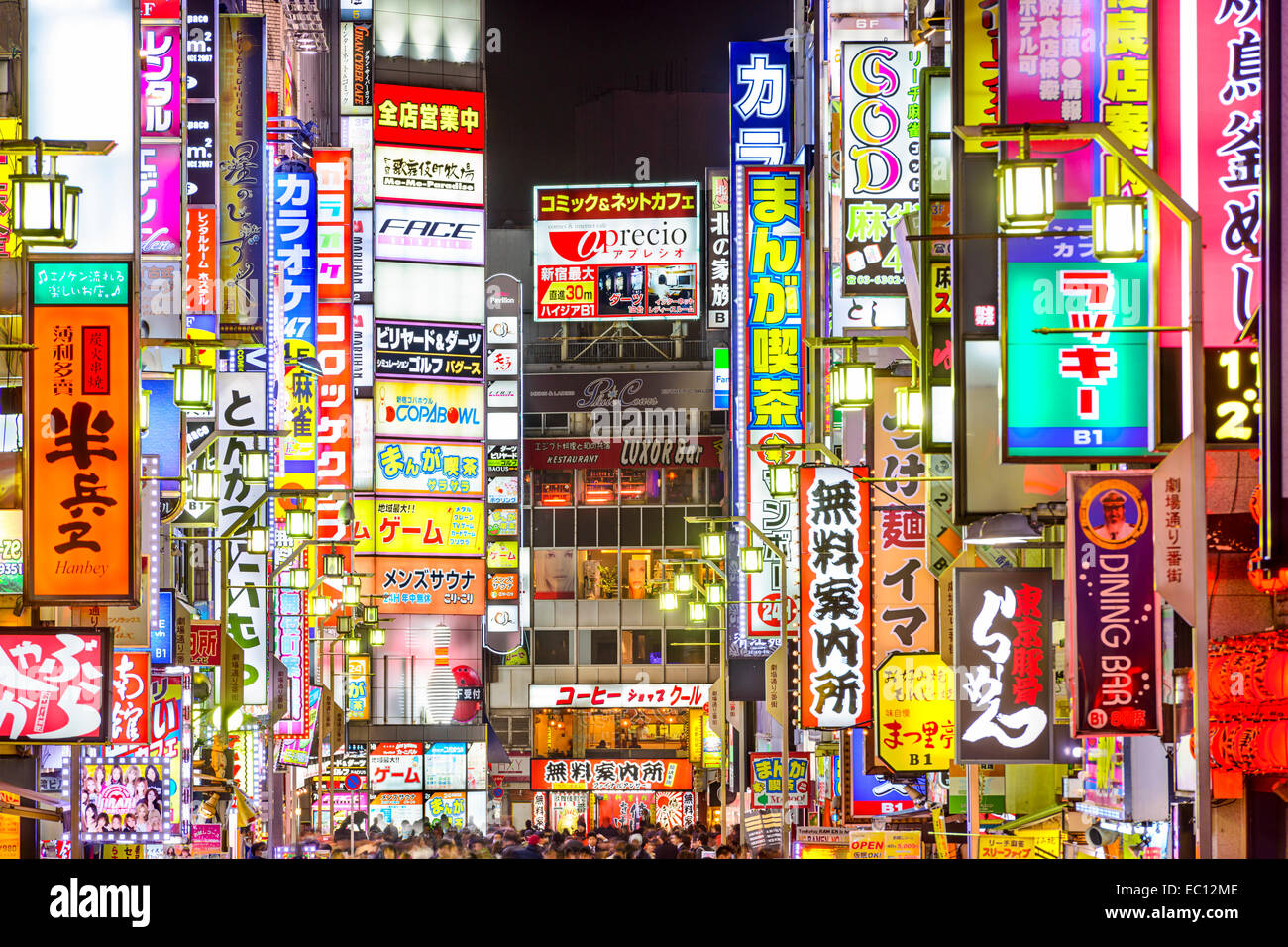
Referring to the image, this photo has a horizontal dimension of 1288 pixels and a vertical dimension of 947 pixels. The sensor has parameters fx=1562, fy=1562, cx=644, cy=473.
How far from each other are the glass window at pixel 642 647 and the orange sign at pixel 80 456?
162ft

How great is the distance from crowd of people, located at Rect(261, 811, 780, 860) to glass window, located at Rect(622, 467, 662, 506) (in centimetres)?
2148

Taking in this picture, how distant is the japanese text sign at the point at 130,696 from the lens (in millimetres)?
19203

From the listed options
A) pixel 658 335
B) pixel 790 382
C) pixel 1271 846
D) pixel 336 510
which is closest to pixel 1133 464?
pixel 1271 846

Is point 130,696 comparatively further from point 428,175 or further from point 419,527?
point 428,175

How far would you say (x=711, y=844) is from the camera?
33625 mm

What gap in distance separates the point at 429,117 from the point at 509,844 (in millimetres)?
19558

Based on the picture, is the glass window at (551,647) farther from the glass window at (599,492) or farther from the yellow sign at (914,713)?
the yellow sign at (914,713)

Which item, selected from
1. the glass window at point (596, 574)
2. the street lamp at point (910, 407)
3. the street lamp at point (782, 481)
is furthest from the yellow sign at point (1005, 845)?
the glass window at point (596, 574)

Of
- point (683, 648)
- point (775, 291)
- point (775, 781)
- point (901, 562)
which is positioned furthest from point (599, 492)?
point (901, 562)

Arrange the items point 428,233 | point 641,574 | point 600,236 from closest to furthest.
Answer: point 428,233 → point 600,236 → point 641,574

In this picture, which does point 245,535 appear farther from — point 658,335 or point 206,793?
point 658,335

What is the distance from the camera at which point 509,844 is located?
32.1 metres

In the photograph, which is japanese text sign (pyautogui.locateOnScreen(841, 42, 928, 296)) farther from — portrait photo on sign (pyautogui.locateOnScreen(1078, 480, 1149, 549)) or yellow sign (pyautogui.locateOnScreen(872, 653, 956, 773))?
portrait photo on sign (pyautogui.locateOnScreen(1078, 480, 1149, 549))

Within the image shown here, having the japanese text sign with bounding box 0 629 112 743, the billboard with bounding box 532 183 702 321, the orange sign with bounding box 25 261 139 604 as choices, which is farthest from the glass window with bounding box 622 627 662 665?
the orange sign with bounding box 25 261 139 604
